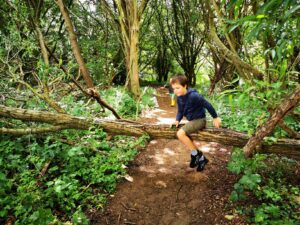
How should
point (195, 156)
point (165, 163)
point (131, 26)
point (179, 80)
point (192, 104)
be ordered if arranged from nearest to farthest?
point (179, 80) → point (192, 104) → point (195, 156) → point (165, 163) → point (131, 26)

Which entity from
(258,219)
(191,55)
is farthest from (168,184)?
(191,55)

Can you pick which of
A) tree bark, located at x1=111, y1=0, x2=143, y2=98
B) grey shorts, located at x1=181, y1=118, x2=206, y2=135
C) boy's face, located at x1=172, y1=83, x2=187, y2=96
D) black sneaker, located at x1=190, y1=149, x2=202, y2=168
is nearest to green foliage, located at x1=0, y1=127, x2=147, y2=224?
grey shorts, located at x1=181, y1=118, x2=206, y2=135

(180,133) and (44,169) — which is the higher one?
(180,133)

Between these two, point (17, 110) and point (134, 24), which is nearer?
point (17, 110)

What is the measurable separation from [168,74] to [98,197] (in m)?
17.2

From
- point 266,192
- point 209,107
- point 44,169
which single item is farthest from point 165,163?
point 44,169

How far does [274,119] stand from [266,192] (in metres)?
0.97

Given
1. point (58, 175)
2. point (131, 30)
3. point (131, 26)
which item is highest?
point (131, 26)

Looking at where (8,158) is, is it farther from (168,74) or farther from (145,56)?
(168,74)

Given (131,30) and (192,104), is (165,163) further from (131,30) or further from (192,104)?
(131,30)

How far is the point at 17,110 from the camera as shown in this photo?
4.36 meters

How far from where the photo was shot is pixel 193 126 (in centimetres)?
377

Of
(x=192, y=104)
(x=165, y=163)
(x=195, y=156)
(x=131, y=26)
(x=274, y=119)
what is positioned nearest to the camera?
(x=274, y=119)

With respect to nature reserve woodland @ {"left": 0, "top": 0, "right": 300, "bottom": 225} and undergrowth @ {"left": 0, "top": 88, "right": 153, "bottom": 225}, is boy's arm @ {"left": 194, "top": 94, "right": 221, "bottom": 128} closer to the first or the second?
nature reserve woodland @ {"left": 0, "top": 0, "right": 300, "bottom": 225}
